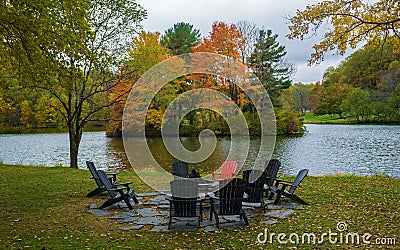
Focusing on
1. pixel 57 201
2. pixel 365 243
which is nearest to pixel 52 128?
pixel 57 201

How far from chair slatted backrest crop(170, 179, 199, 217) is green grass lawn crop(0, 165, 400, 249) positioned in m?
0.42

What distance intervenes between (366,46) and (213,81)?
1539 centimetres

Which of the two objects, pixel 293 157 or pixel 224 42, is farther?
pixel 224 42

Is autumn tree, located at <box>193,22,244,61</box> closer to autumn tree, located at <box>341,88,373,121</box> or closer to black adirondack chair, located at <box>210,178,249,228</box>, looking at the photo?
black adirondack chair, located at <box>210,178,249,228</box>

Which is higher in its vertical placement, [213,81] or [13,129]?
[213,81]

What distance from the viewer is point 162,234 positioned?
511 centimetres

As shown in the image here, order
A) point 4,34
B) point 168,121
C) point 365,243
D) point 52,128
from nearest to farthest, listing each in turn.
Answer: point 365,243, point 4,34, point 168,121, point 52,128

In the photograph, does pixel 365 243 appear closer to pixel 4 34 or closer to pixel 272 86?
pixel 4 34

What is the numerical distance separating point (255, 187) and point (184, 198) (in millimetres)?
1717

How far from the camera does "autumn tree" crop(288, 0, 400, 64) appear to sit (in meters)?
8.79

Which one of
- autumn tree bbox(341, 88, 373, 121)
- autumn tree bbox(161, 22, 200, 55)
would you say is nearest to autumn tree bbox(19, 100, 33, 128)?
autumn tree bbox(161, 22, 200, 55)

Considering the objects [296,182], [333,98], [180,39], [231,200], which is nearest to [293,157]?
[296,182]

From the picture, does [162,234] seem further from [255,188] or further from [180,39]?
[180,39]

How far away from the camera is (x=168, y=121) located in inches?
902
